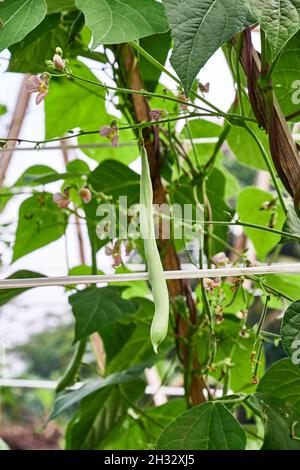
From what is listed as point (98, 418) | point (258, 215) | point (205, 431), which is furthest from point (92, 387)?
point (258, 215)

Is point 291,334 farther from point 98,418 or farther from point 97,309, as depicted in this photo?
point 98,418

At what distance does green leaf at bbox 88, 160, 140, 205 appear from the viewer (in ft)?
2.45

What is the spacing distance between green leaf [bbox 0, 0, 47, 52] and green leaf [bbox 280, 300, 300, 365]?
248mm

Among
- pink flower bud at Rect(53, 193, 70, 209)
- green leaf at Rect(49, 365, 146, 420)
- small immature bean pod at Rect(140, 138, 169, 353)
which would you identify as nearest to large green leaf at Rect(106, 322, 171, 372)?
green leaf at Rect(49, 365, 146, 420)

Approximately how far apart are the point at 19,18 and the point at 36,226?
400 millimetres

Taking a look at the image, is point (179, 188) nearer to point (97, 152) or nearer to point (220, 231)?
point (220, 231)

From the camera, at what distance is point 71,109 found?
34.3 inches

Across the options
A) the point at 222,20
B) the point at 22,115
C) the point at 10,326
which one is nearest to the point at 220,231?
the point at 222,20

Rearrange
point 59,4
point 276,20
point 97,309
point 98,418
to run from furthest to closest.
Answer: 1. point 98,418
2. point 97,309
3. point 59,4
4. point 276,20

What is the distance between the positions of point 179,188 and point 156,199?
4cm

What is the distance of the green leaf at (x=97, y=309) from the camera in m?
0.67

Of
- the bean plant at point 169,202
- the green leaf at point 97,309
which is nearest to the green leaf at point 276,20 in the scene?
the bean plant at point 169,202

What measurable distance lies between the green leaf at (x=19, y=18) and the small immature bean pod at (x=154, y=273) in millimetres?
102

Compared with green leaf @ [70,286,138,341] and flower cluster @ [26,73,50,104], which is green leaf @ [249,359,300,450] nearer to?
green leaf @ [70,286,138,341]
